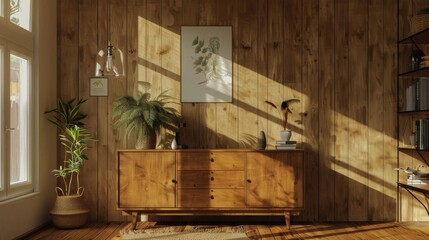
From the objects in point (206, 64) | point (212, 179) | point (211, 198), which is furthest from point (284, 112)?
point (211, 198)

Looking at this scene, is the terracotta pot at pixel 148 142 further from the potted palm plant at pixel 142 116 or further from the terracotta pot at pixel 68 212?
the terracotta pot at pixel 68 212

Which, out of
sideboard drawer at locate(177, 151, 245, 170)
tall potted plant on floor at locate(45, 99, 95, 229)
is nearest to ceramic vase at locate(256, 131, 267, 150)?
sideboard drawer at locate(177, 151, 245, 170)

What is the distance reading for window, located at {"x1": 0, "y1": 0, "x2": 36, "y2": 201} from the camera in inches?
190

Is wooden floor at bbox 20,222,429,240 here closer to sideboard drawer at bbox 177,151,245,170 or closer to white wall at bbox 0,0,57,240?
white wall at bbox 0,0,57,240

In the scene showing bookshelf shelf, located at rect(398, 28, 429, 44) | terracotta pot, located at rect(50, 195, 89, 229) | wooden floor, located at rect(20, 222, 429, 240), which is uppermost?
bookshelf shelf, located at rect(398, 28, 429, 44)

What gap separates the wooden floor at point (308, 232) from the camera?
5.19m

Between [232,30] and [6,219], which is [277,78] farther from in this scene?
[6,219]

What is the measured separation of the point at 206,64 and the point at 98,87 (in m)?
1.20

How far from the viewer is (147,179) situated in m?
5.50

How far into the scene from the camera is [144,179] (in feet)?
18.0

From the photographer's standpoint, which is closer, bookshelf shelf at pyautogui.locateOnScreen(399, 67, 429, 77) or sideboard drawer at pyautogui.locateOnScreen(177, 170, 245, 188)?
bookshelf shelf at pyautogui.locateOnScreen(399, 67, 429, 77)

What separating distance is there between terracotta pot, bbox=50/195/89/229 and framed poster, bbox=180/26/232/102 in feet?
5.06

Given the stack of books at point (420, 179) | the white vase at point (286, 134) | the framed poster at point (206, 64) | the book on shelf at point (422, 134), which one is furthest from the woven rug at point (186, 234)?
the book on shelf at point (422, 134)

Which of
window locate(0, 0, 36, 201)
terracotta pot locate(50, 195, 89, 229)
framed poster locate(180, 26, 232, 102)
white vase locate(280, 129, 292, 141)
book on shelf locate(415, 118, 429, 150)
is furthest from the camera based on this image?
framed poster locate(180, 26, 232, 102)
